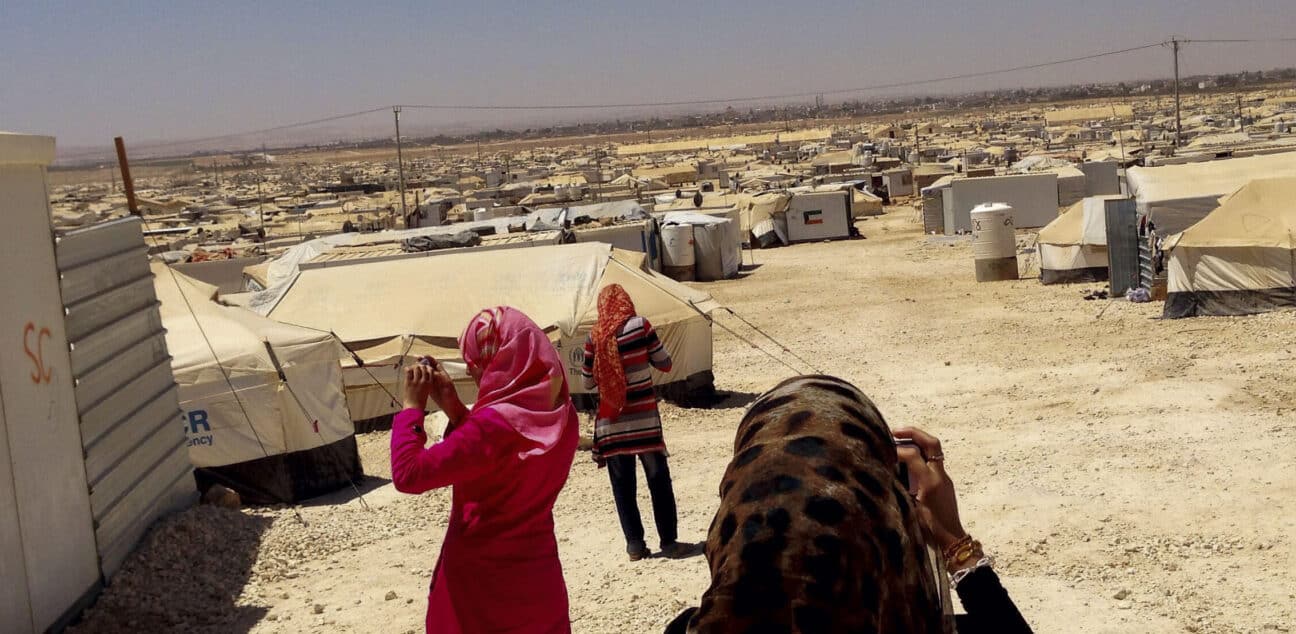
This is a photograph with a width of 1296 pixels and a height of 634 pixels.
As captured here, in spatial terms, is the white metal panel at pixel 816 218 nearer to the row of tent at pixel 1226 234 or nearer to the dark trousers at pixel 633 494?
the row of tent at pixel 1226 234

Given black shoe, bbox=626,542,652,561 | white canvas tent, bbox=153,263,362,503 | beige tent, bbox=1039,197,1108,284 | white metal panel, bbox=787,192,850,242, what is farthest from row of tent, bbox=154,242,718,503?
white metal panel, bbox=787,192,850,242

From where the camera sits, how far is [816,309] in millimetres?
20172

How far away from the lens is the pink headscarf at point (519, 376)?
3.57 m

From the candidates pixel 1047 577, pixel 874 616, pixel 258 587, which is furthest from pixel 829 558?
pixel 258 587

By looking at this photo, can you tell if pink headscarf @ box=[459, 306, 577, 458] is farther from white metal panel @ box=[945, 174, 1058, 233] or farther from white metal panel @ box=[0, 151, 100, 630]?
white metal panel @ box=[945, 174, 1058, 233]

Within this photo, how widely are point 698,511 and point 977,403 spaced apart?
4.68 m

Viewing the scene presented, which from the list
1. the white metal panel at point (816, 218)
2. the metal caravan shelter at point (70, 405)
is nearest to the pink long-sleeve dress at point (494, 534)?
the metal caravan shelter at point (70, 405)

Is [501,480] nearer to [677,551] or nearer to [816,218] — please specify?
[677,551]

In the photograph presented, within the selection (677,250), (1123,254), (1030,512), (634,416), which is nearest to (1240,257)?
(1123,254)

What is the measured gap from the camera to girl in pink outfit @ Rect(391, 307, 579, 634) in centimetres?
354

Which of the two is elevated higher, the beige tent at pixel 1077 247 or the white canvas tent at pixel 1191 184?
the white canvas tent at pixel 1191 184

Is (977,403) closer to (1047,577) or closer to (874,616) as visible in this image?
(1047,577)

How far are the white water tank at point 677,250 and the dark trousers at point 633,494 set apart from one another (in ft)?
59.3

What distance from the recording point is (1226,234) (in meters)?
15.7
